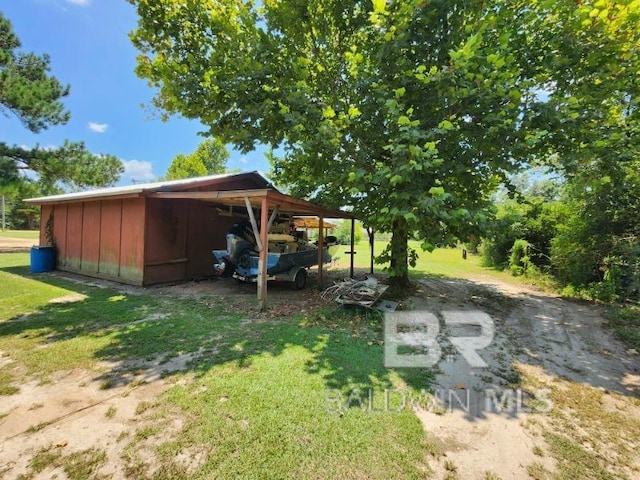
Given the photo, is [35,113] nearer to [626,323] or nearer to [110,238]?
[110,238]

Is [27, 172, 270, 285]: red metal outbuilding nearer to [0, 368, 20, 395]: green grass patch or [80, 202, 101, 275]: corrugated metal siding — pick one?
[80, 202, 101, 275]: corrugated metal siding

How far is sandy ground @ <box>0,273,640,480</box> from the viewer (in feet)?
7.83

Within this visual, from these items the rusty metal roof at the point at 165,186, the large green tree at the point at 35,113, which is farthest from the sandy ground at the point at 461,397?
the large green tree at the point at 35,113

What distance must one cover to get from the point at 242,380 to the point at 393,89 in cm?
612

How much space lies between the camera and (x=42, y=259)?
10.5 m

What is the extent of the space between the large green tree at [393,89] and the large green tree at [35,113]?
254 inches

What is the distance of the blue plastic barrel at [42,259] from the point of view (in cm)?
1039

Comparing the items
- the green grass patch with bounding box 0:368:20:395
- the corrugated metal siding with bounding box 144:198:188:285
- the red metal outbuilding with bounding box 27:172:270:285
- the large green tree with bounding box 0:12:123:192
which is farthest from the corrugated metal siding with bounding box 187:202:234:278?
the large green tree with bounding box 0:12:123:192

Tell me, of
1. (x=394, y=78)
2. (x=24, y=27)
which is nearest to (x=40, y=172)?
(x=24, y=27)

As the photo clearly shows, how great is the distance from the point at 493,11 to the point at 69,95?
1606 cm

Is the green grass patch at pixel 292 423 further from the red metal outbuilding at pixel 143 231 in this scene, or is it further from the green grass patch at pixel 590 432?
the red metal outbuilding at pixel 143 231

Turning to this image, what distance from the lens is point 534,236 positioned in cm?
1253

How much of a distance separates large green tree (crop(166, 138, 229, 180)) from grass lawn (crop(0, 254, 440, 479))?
28940 mm

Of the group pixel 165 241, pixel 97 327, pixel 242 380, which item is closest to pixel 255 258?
pixel 165 241
